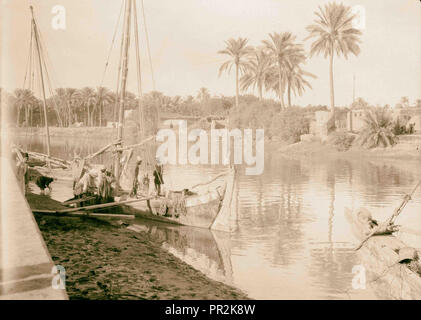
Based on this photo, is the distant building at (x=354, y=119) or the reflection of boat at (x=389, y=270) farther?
the distant building at (x=354, y=119)

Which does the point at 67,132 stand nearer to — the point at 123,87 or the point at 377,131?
the point at 123,87

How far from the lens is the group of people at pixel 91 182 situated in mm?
14797

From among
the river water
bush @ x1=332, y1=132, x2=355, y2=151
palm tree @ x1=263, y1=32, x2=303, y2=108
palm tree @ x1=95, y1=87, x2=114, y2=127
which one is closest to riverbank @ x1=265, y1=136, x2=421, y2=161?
bush @ x1=332, y1=132, x2=355, y2=151

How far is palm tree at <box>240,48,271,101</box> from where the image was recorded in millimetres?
15477

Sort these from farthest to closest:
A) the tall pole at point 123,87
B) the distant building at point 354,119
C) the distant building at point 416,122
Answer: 1. the distant building at point 354,119
2. the distant building at point 416,122
3. the tall pole at point 123,87

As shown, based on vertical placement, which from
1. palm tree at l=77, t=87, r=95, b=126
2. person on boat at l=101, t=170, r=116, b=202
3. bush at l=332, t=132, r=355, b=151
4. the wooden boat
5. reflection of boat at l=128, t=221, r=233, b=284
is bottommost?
reflection of boat at l=128, t=221, r=233, b=284

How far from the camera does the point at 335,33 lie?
50.8ft

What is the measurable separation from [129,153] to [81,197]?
2.04 metres

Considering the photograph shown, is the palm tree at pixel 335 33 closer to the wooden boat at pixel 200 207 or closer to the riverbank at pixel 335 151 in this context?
the wooden boat at pixel 200 207

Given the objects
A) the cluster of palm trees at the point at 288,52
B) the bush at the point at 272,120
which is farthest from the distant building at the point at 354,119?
the cluster of palm trees at the point at 288,52

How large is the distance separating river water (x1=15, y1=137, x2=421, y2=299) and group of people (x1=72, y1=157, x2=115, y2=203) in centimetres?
145

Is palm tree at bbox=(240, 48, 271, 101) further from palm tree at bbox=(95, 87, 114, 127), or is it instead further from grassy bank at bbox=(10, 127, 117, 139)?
grassy bank at bbox=(10, 127, 117, 139)

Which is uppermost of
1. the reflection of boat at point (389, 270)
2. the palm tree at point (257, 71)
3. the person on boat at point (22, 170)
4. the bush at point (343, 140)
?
the palm tree at point (257, 71)

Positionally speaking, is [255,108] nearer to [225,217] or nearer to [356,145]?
[225,217]
